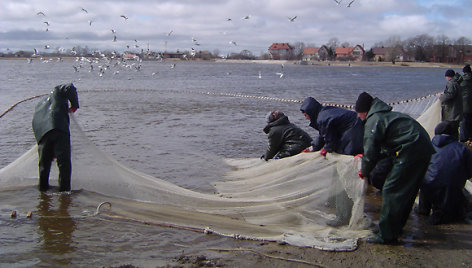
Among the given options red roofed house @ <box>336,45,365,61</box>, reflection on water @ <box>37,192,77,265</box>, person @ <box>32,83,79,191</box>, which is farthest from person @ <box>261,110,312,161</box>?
red roofed house @ <box>336,45,365,61</box>

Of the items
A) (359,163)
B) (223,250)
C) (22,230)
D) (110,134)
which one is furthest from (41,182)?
(110,134)

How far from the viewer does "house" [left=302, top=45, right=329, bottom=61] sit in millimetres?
148125

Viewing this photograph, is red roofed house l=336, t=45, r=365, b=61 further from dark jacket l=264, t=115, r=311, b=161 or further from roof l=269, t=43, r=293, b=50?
dark jacket l=264, t=115, r=311, b=161

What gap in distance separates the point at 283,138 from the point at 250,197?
1745mm

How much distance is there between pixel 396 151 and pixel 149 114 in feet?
53.8

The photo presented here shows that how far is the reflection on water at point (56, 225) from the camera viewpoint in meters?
5.23

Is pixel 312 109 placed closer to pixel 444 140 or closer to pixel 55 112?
pixel 444 140

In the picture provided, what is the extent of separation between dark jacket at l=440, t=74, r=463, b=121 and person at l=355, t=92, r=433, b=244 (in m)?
6.06

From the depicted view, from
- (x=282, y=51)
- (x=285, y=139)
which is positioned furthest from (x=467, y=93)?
(x=282, y=51)

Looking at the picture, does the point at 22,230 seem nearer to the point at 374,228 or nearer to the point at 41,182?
the point at 41,182

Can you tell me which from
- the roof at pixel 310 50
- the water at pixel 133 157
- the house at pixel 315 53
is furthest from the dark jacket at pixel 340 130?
the roof at pixel 310 50

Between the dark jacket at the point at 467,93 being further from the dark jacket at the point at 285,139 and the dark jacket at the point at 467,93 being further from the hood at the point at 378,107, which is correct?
the hood at the point at 378,107

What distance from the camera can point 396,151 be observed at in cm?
476

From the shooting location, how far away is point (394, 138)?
15.5 ft
